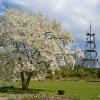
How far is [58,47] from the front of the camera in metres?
50.3

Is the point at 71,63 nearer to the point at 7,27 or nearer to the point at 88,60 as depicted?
the point at 7,27

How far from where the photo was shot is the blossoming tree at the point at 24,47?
4734 centimetres

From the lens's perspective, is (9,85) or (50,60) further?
(9,85)

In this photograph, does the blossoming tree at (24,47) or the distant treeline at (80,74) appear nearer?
the blossoming tree at (24,47)

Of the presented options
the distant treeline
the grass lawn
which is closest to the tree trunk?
the grass lawn

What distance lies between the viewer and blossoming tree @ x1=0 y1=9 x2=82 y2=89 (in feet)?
155

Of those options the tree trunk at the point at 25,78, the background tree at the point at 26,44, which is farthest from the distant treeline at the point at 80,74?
the background tree at the point at 26,44

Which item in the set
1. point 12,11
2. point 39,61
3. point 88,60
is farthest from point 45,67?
point 88,60

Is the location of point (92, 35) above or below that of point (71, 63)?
above

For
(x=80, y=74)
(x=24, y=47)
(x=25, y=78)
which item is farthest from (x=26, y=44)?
(x=80, y=74)

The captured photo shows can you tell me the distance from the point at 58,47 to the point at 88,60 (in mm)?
71874

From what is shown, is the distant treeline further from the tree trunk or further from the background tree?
the background tree

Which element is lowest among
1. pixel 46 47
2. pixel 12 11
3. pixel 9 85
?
pixel 9 85

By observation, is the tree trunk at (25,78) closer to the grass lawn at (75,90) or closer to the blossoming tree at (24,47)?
the blossoming tree at (24,47)
